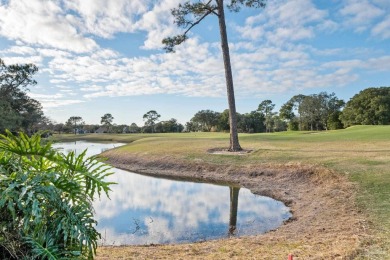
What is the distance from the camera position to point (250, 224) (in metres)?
8.25

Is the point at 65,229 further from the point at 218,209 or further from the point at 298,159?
the point at 298,159

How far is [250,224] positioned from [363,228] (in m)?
2.87

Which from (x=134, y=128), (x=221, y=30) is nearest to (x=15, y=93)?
(x=221, y=30)

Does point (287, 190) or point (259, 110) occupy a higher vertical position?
point (259, 110)

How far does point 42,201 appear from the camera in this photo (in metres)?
2.45

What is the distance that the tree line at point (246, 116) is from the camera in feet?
138

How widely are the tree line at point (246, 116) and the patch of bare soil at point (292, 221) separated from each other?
27.0m

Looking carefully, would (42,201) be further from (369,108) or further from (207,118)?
(207,118)

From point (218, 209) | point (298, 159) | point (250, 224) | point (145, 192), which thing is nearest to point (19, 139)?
point (250, 224)

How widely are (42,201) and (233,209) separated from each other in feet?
26.1

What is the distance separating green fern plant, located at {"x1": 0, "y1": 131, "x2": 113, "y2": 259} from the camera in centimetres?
231

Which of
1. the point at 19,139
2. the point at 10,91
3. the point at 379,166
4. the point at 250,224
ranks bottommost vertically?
the point at 250,224

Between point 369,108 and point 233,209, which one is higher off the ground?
point 369,108

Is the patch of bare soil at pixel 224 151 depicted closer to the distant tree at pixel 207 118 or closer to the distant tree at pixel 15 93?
the distant tree at pixel 15 93
